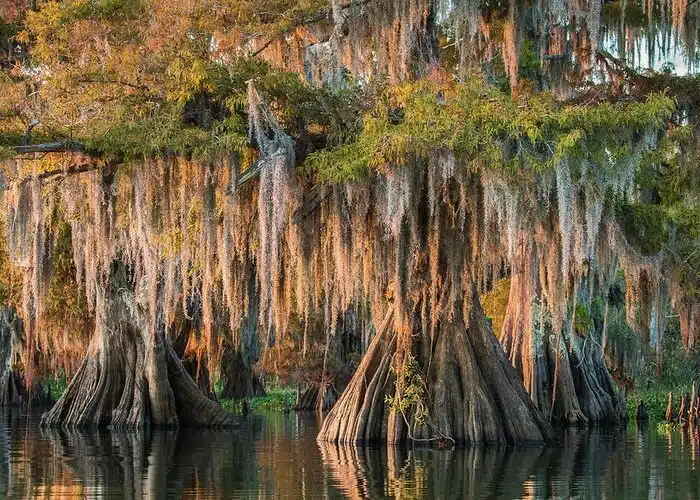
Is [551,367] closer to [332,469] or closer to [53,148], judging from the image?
[332,469]

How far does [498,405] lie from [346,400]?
2.22 m

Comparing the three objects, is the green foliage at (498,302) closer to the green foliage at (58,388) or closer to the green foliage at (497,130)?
the green foliage at (497,130)

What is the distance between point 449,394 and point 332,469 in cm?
421

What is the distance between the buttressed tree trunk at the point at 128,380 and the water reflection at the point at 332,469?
355 centimetres

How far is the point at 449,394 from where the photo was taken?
18.8 metres

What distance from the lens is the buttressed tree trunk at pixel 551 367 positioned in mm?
25609

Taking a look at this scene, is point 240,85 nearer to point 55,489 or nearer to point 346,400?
point 346,400

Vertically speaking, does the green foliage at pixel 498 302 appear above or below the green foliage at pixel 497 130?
below

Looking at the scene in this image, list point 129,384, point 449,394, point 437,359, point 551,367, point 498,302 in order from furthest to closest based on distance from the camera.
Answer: point 498,302 → point 551,367 → point 129,384 → point 437,359 → point 449,394

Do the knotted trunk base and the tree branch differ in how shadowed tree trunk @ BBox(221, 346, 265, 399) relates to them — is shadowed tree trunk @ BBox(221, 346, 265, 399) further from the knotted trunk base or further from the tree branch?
the tree branch

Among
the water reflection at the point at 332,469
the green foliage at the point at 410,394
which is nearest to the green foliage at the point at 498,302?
the water reflection at the point at 332,469

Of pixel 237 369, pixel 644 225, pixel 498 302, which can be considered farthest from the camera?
pixel 237 369

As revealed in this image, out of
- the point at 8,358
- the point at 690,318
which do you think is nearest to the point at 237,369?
the point at 8,358

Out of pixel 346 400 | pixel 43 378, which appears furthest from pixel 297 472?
pixel 43 378
